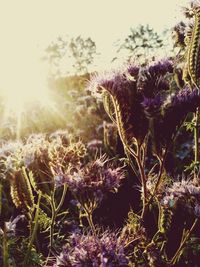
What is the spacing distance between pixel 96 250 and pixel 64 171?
2.69 ft

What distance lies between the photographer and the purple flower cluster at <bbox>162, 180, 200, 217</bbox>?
10.1 feet

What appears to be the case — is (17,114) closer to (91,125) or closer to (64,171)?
(91,125)

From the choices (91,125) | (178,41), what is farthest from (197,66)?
(91,125)

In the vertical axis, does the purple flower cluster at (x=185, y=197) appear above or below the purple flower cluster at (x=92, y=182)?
below

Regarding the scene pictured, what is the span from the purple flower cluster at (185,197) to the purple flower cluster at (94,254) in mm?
678

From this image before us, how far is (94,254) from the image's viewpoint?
8.07 feet

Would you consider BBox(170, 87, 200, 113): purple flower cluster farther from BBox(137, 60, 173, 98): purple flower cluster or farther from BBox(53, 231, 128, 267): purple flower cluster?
BBox(53, 231, 128, 267): purple flower cluster

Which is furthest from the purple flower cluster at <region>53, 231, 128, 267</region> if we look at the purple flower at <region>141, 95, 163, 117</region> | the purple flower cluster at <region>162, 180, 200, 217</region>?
the purple flower at <region>141, 95, 163, 117</region>

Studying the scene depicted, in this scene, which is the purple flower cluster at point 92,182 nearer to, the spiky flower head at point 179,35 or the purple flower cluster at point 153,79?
the purple flower cluster at point 153,79

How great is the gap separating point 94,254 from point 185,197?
3.02 ft

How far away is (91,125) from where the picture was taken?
12.0 meters

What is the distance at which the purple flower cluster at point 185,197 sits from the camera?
122 inches

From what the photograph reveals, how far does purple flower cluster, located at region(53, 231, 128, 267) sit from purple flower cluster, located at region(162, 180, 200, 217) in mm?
678

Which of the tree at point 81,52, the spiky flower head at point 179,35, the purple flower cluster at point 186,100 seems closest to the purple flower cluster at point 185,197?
the purple flower cluster at point 186,100
